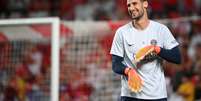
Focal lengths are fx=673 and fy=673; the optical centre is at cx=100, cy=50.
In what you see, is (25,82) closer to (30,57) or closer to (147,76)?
(30,57)

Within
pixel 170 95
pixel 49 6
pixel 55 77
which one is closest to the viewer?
pixel 55 77

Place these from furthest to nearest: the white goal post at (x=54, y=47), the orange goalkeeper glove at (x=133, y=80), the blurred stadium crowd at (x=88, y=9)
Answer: the blurred stadium crowd at (x=88, y=9) → the white goal post at (x=54, y=47) → the orange goalkeeper glove at (x=133, y=80)

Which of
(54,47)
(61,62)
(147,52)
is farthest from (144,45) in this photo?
(61,62)

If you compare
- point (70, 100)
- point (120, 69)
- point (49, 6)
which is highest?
point (49, 6)

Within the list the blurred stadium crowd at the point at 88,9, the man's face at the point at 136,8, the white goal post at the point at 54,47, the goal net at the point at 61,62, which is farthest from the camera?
the blurred stadium crowd at the point at 88,9

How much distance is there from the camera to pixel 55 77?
7.98 metres

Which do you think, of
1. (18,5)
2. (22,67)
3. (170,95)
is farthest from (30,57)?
(18,5)

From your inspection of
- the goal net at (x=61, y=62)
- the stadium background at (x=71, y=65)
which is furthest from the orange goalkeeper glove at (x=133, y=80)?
the stadium background at (x=71, y=65)

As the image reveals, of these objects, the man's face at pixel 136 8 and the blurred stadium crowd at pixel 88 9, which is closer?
the man's face at pixel 136 8

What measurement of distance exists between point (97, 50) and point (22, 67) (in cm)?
106

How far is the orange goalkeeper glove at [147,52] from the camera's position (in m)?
5.09

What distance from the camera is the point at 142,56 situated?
Result: 16.8 ft

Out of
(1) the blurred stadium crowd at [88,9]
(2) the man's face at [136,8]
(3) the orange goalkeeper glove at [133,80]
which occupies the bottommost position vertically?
(3) the orange goalkeeper glove at [133,80]

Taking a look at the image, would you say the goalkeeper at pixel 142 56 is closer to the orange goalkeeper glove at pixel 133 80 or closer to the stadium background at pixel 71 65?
the orange goalkeeper glove at pixel 133 80
